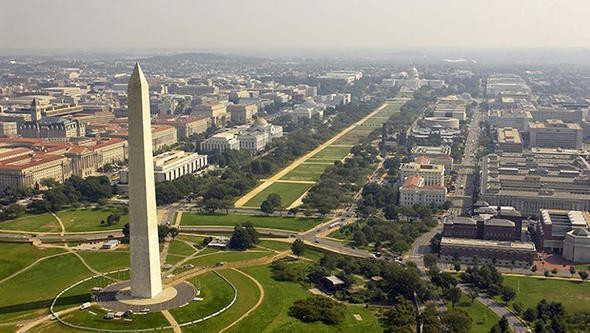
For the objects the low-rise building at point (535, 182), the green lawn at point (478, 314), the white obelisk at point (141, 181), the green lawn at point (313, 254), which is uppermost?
the white obelisk at point (141, 181)

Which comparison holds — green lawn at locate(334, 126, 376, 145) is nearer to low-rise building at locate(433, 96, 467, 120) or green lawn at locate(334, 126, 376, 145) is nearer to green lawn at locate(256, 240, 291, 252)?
low-rise building at locate(433, 96, 467, 120)

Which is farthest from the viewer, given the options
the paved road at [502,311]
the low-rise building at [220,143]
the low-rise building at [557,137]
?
the low-rise building at [557,137]

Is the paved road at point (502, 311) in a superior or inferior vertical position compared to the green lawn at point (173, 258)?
inferior

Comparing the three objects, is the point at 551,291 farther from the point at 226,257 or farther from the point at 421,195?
the point at 421,195

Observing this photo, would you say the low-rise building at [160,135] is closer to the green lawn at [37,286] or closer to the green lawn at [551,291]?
the green lawn at [37,286]

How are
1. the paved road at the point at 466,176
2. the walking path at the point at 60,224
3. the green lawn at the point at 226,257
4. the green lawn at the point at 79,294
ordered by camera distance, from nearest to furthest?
the green lawn at the point at 79,294 → the green lawn at the point at 226,257 → the walking path at the point at 60,224 → the paved road at the point at 466,176

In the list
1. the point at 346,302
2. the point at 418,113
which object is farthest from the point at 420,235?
the point at 418,113

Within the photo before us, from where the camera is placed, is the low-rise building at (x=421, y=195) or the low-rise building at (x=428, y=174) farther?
the low-rise building at (x=428, y=174)

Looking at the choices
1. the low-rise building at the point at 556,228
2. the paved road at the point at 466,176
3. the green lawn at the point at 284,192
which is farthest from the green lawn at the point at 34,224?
the low-rise building at the point at 556,228
